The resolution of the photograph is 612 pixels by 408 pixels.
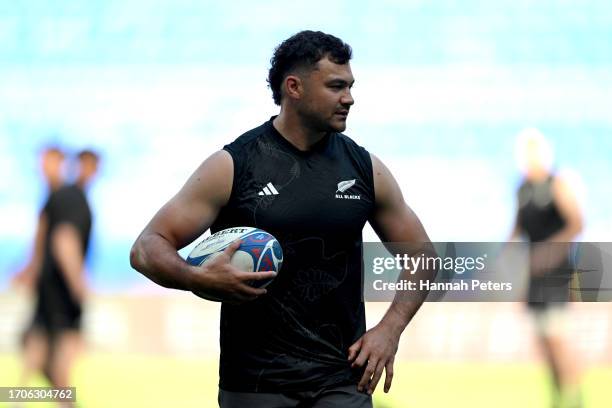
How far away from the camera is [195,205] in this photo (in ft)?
11.7

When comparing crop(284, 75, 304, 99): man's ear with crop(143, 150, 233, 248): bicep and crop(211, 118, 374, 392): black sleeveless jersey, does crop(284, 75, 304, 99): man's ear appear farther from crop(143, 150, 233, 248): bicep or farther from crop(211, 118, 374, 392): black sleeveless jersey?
crop(143, 150, 233, 248): bicep

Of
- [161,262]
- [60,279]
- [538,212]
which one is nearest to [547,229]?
[538,212]

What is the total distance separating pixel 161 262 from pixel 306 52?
89 centimetres

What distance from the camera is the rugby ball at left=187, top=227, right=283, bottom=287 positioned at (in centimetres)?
340

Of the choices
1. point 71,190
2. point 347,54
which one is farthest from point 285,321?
→ point 71,190

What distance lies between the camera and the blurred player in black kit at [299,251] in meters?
3.56

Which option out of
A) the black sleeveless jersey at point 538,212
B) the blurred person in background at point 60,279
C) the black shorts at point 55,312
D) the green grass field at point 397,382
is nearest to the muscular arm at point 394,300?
the black sleeveless jersey at point 538,212

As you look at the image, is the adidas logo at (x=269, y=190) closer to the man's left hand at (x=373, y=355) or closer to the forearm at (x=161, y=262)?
the forearm at (x=161, y=262)

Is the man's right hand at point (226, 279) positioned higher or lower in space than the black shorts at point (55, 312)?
higher

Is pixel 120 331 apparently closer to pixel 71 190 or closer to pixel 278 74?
pixel 71 190

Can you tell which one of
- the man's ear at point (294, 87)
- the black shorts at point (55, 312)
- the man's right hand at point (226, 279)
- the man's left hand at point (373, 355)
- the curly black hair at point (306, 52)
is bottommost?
the black shorts at point (55, 312)

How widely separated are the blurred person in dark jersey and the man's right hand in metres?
3.53

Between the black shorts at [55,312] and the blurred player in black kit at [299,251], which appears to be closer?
the blurred player in black kit at [299,251]

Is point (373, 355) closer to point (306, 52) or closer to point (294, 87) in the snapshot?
point (294, 87)
